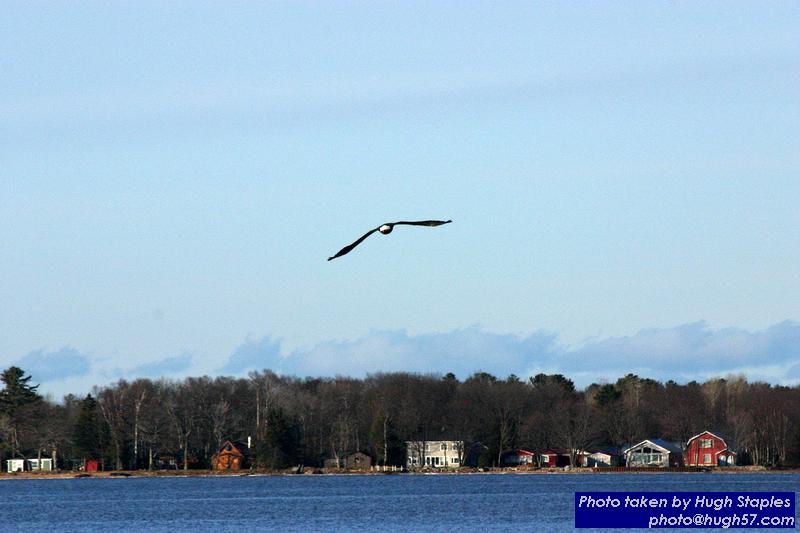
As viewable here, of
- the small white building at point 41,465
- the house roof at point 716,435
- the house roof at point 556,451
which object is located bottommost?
the small white building at point 41,465

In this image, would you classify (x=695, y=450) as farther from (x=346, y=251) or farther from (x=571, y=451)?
(x=346, y=251)

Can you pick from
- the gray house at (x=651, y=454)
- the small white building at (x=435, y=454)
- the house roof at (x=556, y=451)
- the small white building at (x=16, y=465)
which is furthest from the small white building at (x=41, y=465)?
the gray house at (x=651, y=454)

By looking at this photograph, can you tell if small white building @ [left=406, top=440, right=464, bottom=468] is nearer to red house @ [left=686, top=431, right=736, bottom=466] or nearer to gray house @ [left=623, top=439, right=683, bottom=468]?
gray house @ [left=623, top=439, right=683, bottom=468]

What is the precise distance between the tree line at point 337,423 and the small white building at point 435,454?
86 cm

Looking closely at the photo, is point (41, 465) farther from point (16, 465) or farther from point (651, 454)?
point (651, 454)

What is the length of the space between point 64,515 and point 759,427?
86.6 m

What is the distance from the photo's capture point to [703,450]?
554 ft

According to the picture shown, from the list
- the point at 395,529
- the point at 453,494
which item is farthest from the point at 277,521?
the point at 453,494

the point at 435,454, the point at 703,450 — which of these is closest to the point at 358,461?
the point at 435,454

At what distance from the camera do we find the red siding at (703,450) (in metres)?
168

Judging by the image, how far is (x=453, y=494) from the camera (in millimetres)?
122375

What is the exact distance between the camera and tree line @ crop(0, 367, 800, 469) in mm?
163375

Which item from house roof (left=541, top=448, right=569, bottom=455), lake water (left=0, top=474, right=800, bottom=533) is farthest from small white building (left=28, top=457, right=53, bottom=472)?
house roof (left=541, top=448, right=569, bottom=455)

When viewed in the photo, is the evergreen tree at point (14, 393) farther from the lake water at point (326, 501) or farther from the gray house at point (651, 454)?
the gray house at point (651, 454)
